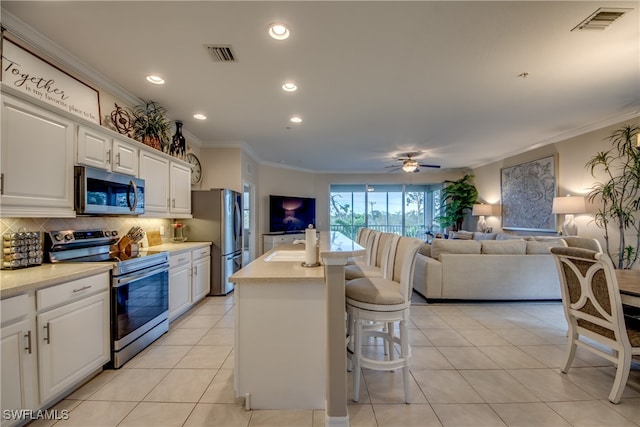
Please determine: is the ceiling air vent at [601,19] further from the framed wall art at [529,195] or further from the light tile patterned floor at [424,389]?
the framed wall art at [529,195]

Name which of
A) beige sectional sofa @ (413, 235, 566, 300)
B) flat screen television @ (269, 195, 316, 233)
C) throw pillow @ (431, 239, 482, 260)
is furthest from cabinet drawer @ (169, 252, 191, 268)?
flat screen television @ (269, 195, 316, 233)

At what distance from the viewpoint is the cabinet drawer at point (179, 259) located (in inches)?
129

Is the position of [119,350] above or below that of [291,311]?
below

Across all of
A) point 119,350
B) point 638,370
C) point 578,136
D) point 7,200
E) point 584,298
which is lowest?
point 638,370

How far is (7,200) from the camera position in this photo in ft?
5.74

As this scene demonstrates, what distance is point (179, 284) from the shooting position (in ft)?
11.3

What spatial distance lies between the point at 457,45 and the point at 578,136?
403cm

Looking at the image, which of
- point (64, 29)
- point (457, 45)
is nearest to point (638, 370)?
point (457, 45)

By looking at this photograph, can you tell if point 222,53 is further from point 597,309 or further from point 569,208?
point 569,208

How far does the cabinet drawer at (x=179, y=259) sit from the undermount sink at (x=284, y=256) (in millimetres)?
1295

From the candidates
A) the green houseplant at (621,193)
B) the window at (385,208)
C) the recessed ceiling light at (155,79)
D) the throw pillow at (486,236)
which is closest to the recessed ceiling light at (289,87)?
the recessed ceiling light at (155,79)

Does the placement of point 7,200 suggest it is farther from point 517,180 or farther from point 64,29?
point 517,180

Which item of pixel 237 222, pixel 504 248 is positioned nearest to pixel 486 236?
pixel 504 248

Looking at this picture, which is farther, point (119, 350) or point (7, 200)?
point (119, 350)
